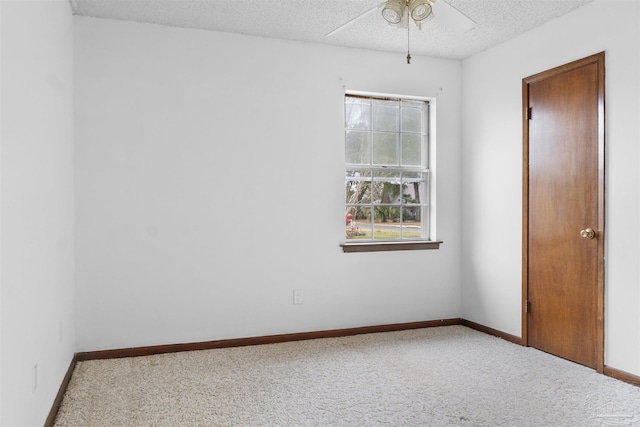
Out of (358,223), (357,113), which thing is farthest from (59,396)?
(357,113)

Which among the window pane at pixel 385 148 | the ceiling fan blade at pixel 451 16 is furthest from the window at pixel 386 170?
the ceiling fan blade at pixel 451 16

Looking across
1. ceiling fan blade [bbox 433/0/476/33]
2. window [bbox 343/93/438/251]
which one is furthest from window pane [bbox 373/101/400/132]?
ceiling fan blade [bbox 433/0/476/33]

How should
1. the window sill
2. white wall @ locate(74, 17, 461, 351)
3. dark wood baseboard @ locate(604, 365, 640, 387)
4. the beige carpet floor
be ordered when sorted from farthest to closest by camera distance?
the window sill
white wall @ locate(74, 17, 461, 351)
dark wood baseboard @ locate(604, 365, 640, 387)
the beige carpet floor

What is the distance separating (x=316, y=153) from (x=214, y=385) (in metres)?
1.98

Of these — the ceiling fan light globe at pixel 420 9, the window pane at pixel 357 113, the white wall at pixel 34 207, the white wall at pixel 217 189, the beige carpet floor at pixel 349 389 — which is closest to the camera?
the white wall at pixel 34 207

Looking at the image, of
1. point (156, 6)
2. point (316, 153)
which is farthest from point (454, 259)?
point (156, 6)

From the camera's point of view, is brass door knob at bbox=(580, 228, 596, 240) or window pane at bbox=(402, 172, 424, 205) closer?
brass door knob at bbox=(580, 228, 596, 240)

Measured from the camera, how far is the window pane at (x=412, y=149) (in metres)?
4.36

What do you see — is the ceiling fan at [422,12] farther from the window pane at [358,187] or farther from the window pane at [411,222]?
the window pane at [411,222]

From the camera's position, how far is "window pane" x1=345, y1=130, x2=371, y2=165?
417cm

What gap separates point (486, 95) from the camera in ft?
13.6

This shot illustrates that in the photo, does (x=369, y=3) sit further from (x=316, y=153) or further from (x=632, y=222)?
(x=632, y=222)

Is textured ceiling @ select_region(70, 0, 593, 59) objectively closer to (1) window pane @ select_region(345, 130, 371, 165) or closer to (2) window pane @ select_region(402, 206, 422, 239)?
(1) window pane @ select_region(345, 130, 371, 165)

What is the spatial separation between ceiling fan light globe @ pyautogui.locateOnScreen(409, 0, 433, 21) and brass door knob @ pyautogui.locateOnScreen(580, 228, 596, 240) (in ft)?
6.20
